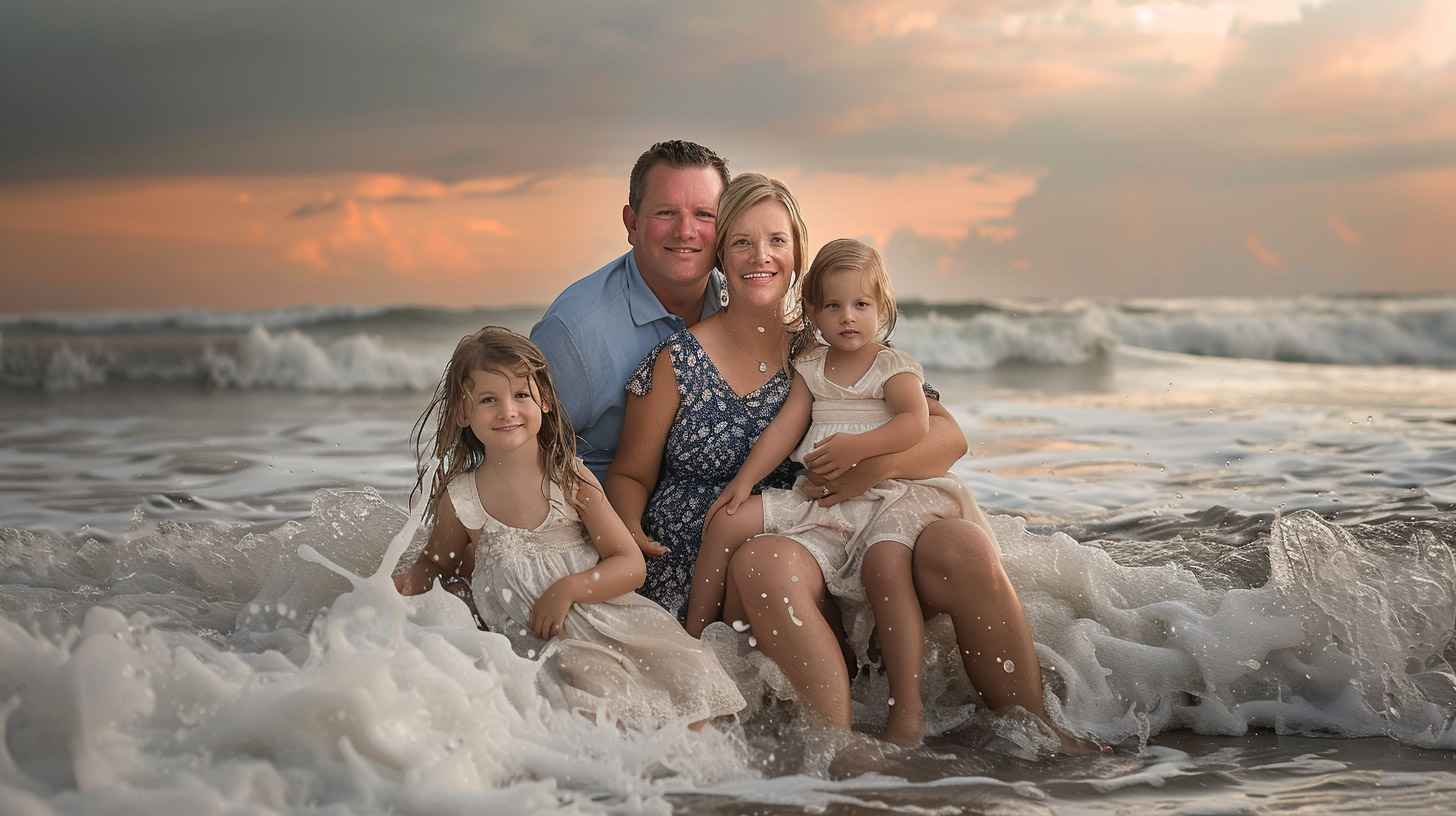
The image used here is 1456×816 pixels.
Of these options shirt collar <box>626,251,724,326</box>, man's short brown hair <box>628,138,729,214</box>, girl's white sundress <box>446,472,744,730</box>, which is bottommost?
girl's white sundress <box>446,472,744,730</box>

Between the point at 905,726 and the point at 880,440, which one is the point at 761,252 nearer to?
the point at 880,440

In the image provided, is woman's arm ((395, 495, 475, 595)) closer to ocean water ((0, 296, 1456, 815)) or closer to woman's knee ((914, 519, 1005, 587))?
ocean water ((0, 296, 1456, 815))

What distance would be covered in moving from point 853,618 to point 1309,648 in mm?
1408

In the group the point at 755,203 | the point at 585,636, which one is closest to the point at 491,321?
the point at 755,203

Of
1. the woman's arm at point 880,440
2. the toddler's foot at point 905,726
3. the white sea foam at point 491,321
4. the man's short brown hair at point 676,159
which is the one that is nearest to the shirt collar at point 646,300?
the man's short brown hair at point 676,159

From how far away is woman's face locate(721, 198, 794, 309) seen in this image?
3486 mm

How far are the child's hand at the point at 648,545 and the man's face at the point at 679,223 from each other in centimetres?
95

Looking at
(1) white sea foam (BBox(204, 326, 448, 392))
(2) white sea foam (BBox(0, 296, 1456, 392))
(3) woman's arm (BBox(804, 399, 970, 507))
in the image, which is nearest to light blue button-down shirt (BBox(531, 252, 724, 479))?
(3) woman's arm (BBox(804, 399, 970, 507))

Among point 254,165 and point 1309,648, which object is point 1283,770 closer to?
point 1309,648

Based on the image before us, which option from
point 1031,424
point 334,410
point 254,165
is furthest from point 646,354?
point 254,165

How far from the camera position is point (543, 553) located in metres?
3.26

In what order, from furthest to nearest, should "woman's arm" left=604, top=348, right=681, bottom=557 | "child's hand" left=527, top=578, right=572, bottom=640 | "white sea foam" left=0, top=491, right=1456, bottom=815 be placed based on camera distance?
"woman's arm" left=604, top=348, right=681, bottom=557 < "child's hand" left=527, top=578, right=572, bottom=640 < "white sea foam" left=0, top=491, right=1456, bottom=815

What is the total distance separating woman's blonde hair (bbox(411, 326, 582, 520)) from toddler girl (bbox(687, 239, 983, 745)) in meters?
0.48

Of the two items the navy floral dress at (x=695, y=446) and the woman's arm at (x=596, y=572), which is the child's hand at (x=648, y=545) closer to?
the navy floral dress at (x=695, y=446)
